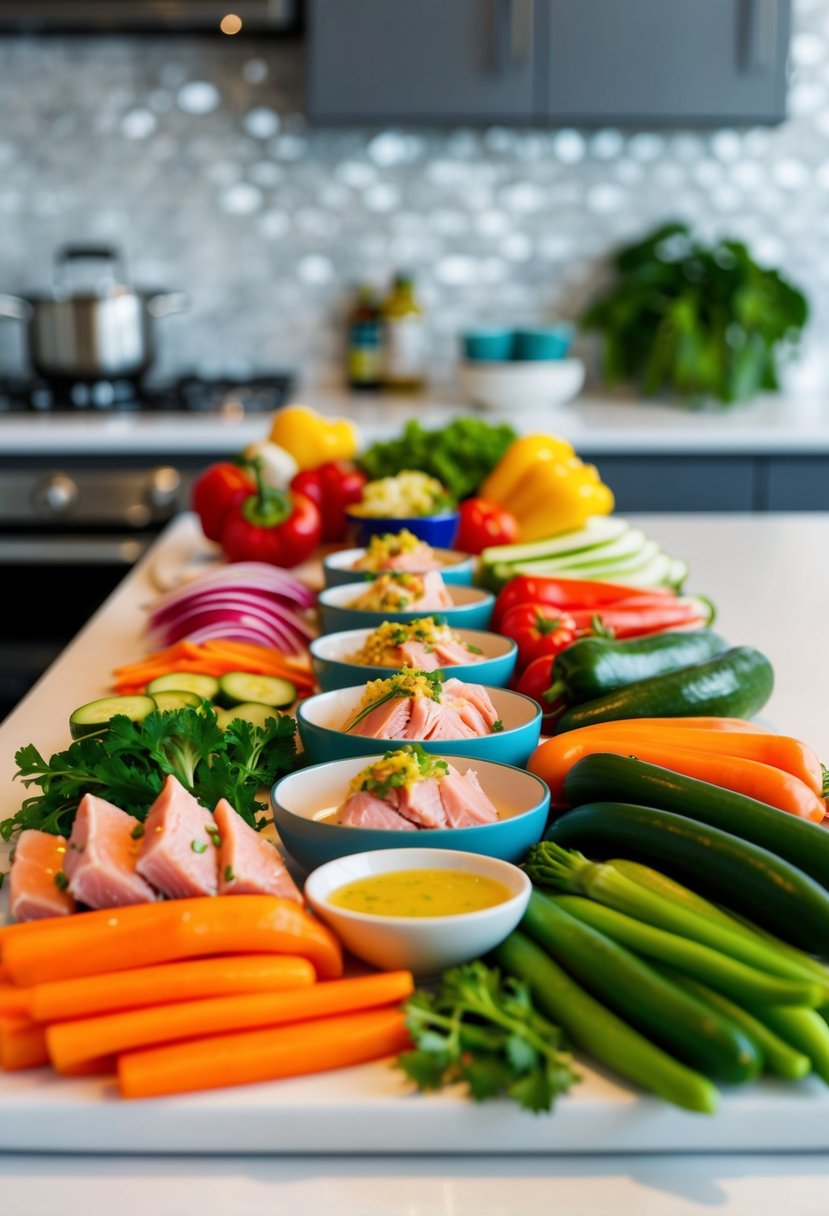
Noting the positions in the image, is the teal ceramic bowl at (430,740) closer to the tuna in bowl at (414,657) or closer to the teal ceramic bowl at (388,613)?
the tuna in bowl at (414,657)

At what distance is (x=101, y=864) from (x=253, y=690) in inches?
22.7

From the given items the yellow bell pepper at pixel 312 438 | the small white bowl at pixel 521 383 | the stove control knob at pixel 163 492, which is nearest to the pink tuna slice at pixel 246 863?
the yellow bell pepper at pixel 312 438

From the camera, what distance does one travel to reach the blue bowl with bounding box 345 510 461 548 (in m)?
2.13

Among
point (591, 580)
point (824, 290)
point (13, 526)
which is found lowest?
point (13, 526)

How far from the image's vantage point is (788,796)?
3.80 feet

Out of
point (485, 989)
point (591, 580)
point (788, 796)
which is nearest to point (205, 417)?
point (591, 580)

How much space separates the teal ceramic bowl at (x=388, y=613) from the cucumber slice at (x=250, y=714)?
0.22 meters

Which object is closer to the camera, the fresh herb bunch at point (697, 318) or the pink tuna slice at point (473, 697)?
the pink tuna slice at point (473, 697)

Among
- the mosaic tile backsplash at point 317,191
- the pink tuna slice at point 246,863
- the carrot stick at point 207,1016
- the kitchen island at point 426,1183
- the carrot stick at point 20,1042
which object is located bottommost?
the kitchen island at point 426,1183

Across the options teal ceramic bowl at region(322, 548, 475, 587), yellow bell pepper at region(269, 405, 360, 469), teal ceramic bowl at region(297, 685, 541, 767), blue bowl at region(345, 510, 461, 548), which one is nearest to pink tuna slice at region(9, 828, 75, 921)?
teal ceramic bowl at region(297, 685, 541, 767)

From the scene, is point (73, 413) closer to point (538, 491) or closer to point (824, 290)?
point (538, 491)

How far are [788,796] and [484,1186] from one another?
468 millimetres

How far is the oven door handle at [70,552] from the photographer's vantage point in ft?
10.9

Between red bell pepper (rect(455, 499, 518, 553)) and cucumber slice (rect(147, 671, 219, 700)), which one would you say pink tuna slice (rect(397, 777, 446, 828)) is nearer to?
cucumber slice (rect(147, 671, 219, 700))
